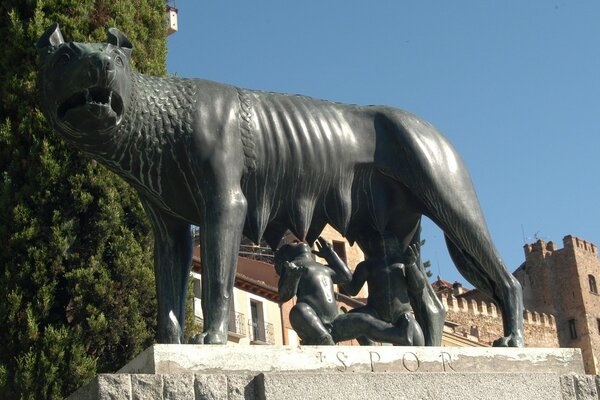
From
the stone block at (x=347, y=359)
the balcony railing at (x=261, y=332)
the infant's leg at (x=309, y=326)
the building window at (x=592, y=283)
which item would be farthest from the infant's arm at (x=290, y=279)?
the building window at (x=592, y=283)

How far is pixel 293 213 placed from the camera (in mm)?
7367

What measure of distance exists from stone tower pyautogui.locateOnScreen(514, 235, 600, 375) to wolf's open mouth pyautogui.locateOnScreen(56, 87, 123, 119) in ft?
225

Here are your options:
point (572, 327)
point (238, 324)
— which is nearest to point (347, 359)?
point (238, 324)

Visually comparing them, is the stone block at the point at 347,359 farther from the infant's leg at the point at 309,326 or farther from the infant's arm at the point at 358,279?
the infant's arm at the point at 358,279

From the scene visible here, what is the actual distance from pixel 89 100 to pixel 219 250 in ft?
3.54

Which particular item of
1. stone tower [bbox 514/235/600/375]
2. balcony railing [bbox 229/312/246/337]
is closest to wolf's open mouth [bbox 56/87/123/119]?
balcony railing [bbox 229/312/246/337]

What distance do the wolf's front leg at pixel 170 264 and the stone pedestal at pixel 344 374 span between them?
87 centimetres

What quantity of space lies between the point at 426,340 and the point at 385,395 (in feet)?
4.20

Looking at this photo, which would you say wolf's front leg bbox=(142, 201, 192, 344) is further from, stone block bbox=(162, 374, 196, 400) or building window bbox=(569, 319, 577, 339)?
building window bbox=(569, 319, 577, 339)

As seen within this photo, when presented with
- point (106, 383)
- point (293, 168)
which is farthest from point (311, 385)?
point (293, 168)

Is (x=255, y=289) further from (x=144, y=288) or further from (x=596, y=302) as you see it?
(x=596, y=302)

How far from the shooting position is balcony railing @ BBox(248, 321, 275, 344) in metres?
36.3

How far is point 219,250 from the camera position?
6.78 metres

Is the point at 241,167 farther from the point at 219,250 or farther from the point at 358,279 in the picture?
the point at 358,279
